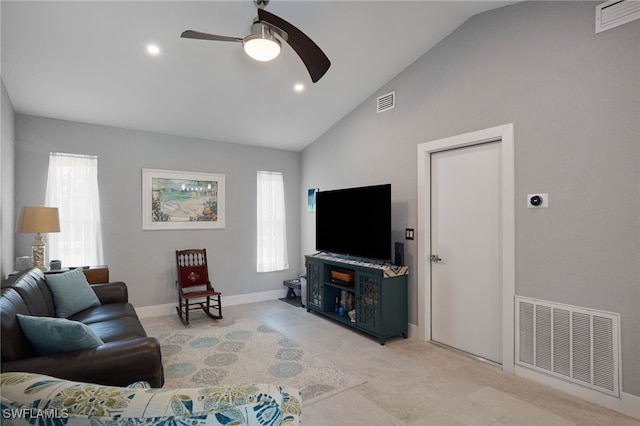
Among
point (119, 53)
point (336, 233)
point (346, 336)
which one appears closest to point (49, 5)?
point (119, 53)

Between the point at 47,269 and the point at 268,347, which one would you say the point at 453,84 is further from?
the point at 47,269

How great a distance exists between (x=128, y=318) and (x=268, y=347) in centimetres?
137

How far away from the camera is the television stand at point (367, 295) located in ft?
11.7

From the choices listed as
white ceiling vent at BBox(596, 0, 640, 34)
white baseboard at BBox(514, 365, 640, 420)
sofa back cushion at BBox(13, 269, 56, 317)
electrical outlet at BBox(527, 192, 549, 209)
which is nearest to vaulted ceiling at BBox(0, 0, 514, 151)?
white ceiling vent at BBox(596, 0, 640, 34)

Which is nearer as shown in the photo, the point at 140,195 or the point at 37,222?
the point at 37,222

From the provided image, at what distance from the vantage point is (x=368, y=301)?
3.72m

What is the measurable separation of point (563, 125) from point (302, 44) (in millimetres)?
2159

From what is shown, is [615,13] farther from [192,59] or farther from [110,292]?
[110,292]

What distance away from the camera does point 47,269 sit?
11.8 feet

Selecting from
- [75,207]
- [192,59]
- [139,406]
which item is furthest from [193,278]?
[139,406]

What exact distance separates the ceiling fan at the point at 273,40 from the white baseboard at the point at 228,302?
3720 mm

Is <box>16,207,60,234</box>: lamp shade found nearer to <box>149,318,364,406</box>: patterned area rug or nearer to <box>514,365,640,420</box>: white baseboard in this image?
<box>149,318,364,406</box>: patterned area rug

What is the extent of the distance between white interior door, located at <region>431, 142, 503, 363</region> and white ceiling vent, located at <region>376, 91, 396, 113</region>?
0.89 m

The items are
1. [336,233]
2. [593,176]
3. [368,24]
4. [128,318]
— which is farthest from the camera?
[336,233]
